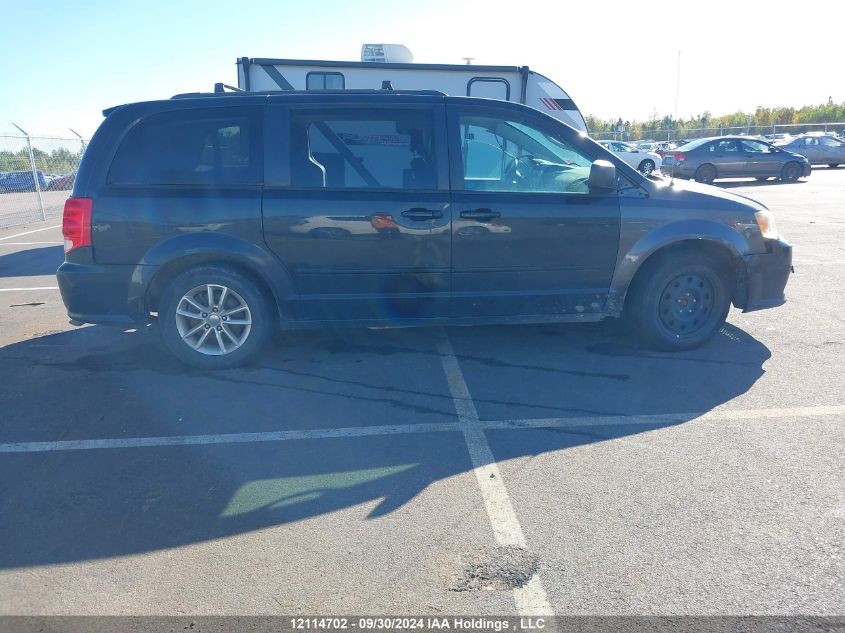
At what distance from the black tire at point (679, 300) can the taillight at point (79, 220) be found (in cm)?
427

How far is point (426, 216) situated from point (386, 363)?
1.23m

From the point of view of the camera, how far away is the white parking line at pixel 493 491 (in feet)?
9.06

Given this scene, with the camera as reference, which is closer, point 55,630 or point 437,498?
point 55,630

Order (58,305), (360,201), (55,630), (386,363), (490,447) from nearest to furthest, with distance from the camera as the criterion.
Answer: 1. (55,630)
2. (490,447)
3. (360,201)
4. (386,363)
5. (58,305)

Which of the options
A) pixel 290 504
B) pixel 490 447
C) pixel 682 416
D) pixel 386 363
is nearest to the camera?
pixel 290 504

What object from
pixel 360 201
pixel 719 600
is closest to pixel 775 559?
pixel 719 600

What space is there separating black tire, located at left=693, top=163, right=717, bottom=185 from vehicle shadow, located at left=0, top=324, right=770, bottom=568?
60.1 feet

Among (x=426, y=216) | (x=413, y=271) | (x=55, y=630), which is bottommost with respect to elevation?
(x=55, y=630)

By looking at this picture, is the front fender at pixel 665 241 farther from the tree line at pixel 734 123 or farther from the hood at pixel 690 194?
the tree line at pixel 734 123

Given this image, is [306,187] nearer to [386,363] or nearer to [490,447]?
[386,363]

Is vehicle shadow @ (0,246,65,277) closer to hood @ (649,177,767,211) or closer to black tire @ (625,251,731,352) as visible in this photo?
black tire @ (625,251,731,352)

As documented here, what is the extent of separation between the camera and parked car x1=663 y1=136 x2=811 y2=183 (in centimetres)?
2270

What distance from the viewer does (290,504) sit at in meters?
3.50

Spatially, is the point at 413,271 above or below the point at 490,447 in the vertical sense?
above
